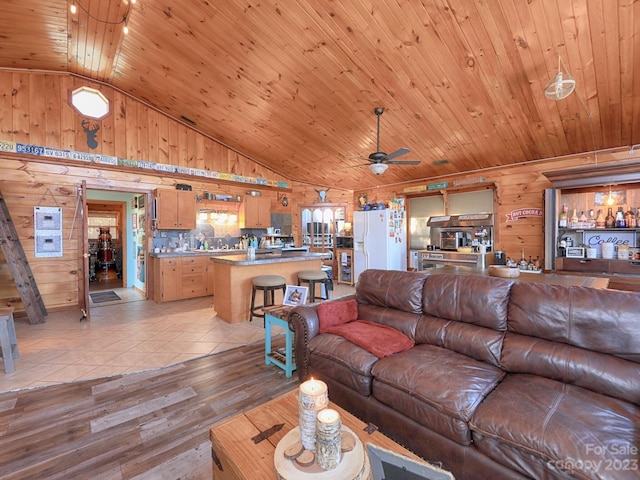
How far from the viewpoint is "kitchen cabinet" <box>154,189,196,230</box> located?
571cm

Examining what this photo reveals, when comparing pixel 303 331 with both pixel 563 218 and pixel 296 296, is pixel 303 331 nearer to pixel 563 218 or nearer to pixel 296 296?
pixel 296 296

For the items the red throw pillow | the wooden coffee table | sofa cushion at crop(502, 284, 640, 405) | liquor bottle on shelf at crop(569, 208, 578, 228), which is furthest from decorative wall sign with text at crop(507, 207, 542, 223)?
the wooden coffee table

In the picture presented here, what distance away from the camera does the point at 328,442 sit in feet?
3.32

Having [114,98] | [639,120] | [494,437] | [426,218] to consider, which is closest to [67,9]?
[114,98]

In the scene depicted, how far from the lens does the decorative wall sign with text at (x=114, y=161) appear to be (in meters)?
4.54

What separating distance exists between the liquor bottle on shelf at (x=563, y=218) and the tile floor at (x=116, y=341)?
4.91 metres

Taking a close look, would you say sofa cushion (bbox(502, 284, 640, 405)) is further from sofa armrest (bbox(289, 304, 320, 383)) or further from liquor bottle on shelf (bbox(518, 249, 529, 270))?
liquor bottle on shelf (bbox(518, 249, 529, 270))

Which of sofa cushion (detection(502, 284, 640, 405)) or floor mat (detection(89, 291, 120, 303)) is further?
floor mat (detection(89, 291, 120, 303))

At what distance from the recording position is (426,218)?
6871mm

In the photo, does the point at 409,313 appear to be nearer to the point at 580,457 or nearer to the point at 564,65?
the point at 580,457

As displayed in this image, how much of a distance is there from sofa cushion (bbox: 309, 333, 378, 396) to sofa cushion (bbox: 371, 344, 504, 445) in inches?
2.9

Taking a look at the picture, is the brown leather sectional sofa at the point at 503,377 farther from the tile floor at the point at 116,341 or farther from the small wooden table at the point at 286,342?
the tile floor at the point at 116,341

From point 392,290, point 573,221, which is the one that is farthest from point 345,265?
point 392,290

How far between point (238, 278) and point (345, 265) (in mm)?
3786
